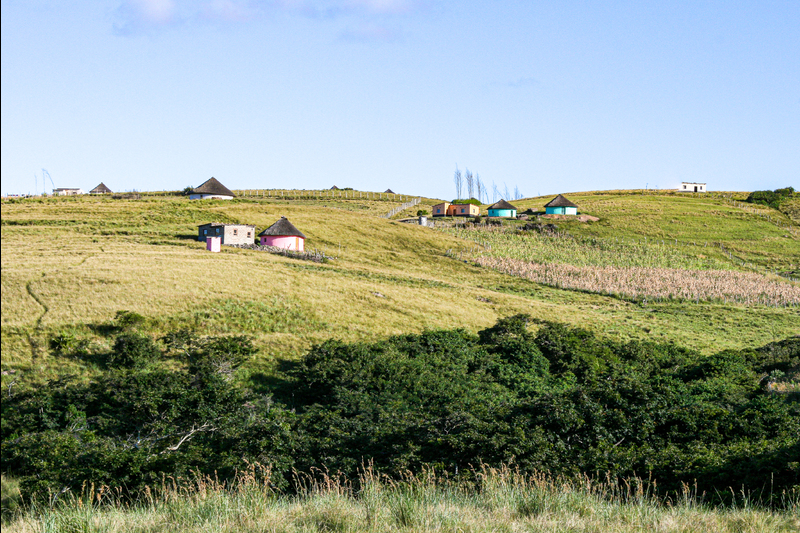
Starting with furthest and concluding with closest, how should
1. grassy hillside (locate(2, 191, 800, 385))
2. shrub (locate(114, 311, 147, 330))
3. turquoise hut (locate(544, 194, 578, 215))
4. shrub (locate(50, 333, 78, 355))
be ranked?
turquoise hut (locate(544, 194, 578, 215)) → grassy hillside (locate(2, 191, 800, 385)) → shrub (locate(114, 311, 147, 330)) → shrub (locate(50, 333, 78, 355))

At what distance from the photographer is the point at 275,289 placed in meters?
49.2

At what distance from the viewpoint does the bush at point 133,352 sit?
33781mm

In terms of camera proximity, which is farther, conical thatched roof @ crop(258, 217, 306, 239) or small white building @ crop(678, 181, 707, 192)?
small white building @ crop(678, 181, 707, 192)

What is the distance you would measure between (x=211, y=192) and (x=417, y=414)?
9001 centimetres

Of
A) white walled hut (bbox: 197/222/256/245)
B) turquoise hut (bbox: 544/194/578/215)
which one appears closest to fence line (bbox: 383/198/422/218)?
turquoise hut (bbox: 544/194/578/215)

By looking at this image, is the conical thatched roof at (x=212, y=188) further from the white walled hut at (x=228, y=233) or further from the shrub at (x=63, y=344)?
the shrub at (x=63, y=344)

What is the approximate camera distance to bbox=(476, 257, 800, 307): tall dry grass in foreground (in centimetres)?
6252

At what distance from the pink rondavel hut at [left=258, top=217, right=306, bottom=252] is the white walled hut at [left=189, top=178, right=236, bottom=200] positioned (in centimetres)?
3967

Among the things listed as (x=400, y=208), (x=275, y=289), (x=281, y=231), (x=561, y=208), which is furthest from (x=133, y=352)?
(x=400, y=208)

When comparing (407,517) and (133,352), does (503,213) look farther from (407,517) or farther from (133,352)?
(407,517)

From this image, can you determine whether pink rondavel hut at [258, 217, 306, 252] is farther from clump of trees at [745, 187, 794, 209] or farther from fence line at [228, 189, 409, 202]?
clump of trees at [745, 187, 794, 209]

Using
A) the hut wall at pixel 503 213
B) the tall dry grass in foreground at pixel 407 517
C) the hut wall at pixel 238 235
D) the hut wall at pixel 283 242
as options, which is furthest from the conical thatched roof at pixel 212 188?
the tall dry grass in foreground at pixel 407 517

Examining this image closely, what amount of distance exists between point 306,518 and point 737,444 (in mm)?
15194

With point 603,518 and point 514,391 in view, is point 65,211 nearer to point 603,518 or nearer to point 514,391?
point 514,391
